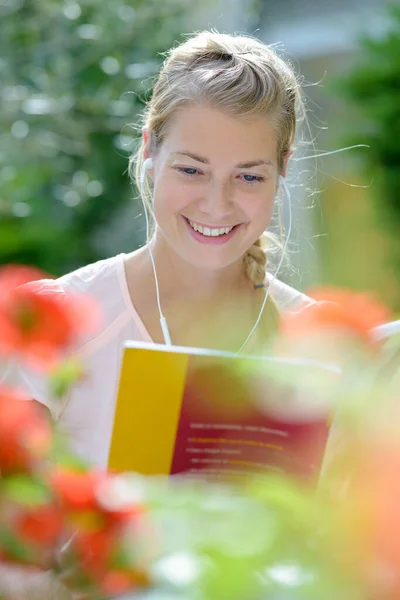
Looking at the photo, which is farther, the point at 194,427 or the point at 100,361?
the point at 100,361

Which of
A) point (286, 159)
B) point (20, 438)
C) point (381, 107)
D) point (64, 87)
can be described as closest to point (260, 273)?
point (286, 159)

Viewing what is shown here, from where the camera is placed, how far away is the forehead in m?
1.96

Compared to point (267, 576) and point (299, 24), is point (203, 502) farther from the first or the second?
point (299, 24)

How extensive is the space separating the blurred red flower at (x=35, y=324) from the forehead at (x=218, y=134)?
38.4 inches

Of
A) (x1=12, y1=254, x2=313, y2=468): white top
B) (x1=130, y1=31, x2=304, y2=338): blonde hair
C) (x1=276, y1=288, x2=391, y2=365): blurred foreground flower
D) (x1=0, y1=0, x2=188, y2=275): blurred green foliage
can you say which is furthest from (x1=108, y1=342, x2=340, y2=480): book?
(x1=0, y1=0, x2=188, y2=275): blurred green foliage

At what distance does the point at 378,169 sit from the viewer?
6.73 metres

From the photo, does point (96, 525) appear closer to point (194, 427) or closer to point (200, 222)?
point (194, 427)

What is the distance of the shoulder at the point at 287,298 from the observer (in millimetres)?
2293

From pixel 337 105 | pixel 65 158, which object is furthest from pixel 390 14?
pixel 65 158

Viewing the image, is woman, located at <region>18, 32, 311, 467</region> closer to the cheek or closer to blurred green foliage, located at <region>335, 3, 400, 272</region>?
the cheek

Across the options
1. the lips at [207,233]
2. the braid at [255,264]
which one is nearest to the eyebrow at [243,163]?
the lips at [207,233]

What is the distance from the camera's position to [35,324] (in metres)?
0.94

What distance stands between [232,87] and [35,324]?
1.18 metres

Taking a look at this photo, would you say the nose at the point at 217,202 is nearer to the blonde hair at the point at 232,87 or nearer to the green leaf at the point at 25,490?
the blonde hair at the point at 232,87
